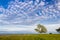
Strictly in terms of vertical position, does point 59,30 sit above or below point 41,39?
above

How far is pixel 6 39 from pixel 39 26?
3732 centimetres

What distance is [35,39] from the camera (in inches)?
1180

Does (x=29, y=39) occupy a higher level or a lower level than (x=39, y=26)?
lower

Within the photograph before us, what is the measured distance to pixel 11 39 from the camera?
97.5 feet

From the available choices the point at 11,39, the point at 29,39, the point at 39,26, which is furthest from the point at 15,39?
the point at 39,26

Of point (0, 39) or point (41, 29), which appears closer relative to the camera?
point (0, 39)

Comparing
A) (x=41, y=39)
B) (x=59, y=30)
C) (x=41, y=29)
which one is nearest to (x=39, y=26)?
(x=41, y=29)

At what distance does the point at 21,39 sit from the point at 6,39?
3.12 meters

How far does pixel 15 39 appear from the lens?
29078 millimetres

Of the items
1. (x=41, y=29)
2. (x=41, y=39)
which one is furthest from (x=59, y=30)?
(x=41, y=39)

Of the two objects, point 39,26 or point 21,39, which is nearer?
point 21,39

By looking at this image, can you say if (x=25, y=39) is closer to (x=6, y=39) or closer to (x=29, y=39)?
(x=29, y=39)

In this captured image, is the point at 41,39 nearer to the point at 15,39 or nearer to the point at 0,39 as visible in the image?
the point at 15,39

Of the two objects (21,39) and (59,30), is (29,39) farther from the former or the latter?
(59,30)
